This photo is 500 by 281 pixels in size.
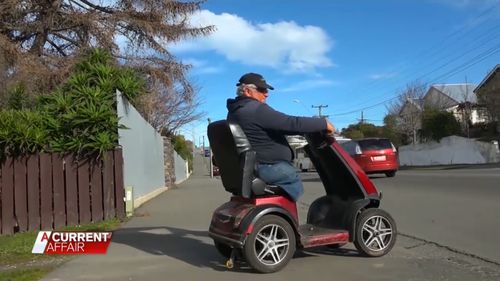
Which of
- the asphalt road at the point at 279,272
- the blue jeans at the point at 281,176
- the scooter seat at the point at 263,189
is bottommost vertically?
the asphalt road at the point at 279,272

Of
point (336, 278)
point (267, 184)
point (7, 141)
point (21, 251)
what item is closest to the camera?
point (336, 278)

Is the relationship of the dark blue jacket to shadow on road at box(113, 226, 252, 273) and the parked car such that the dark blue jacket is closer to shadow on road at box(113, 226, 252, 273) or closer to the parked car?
shadow on road at box(113, 226, 252, 273)

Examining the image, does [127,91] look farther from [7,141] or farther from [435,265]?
[435,265]

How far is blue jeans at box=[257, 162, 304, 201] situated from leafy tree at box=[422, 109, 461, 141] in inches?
1933

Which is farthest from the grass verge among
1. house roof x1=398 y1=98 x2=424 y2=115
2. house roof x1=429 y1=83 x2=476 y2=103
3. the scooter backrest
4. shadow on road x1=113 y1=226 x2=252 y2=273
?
house roof x1=429 y1=83 x2=476 y2=103

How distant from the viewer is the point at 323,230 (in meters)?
6.39

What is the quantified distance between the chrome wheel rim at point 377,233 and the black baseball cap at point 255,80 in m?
1.86

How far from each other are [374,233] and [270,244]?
1.32m

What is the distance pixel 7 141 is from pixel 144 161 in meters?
5.89

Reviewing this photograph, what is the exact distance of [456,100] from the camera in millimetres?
78062

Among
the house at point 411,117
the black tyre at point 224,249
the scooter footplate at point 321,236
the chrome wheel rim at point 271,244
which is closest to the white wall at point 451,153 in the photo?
the house at point 411,117

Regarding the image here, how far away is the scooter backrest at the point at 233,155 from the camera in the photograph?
A: 231 inches

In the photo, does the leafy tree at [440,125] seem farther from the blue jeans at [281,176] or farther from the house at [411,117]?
the blue jeans at [281,176]

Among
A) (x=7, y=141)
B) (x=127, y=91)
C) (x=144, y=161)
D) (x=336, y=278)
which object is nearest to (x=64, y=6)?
(x=144, y=161)
